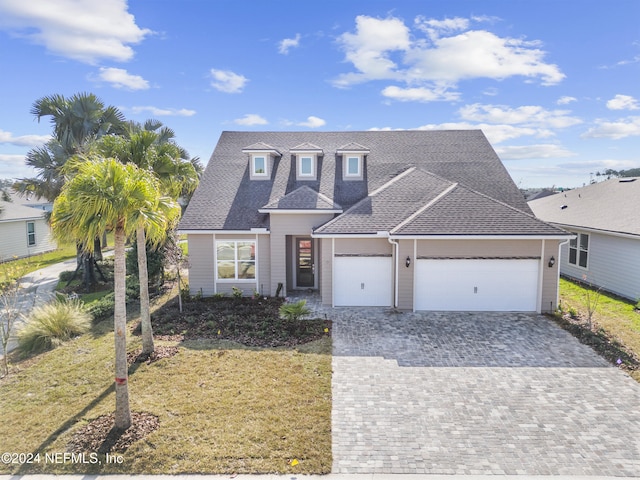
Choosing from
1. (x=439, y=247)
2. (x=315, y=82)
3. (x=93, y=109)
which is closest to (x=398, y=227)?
(x=439, y=247)

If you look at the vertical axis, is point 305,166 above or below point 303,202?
above

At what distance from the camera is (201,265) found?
15.8m

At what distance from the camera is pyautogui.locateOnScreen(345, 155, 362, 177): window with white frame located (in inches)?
693

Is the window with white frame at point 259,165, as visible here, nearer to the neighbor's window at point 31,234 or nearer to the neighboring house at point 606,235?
the neighboring house at point 606,235

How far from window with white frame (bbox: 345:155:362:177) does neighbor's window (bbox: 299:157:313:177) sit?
1682mm

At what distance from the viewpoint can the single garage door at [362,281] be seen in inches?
554

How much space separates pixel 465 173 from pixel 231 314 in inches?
500

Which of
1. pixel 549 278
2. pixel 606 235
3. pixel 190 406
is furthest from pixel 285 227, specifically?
pixel 606 235

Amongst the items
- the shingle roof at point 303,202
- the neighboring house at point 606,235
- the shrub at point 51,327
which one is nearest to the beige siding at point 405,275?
the shingle roof at point 303,202

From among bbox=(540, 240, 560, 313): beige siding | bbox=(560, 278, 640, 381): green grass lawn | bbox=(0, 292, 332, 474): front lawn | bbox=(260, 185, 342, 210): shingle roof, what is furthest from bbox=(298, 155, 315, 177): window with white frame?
bbox=(560, 278, 640, 381): green grass lawn

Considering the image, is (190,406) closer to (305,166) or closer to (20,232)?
(305,166)

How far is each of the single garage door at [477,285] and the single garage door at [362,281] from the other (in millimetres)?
1174

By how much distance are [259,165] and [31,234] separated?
70.0ft

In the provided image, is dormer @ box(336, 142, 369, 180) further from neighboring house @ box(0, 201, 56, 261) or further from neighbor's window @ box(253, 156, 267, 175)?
neighboring house @ box(0, 201, 56, 261)
